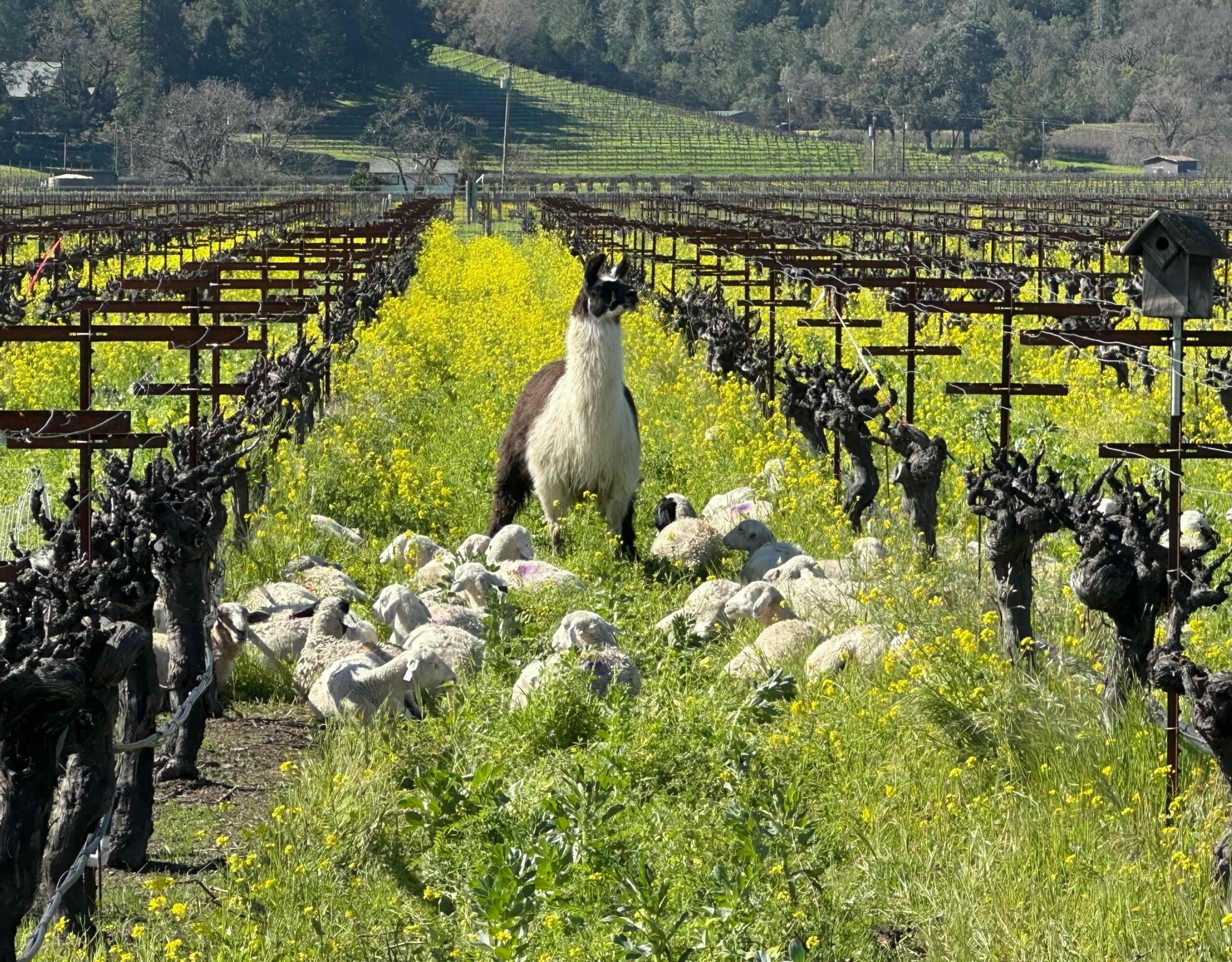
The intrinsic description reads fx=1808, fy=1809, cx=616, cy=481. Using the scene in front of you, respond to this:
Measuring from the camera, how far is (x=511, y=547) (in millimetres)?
11195

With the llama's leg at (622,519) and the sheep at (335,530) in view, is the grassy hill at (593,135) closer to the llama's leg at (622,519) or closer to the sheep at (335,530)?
the sheep at (335,530)

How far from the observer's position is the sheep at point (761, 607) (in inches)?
379

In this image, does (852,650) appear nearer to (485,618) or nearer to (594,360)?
(485,618)

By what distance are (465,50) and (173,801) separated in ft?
586

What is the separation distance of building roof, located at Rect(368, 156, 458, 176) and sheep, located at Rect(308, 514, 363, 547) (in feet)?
282

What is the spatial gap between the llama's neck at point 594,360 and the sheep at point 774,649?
2.38 meters

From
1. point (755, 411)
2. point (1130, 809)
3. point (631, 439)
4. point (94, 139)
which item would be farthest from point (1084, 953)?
point (94, 139)

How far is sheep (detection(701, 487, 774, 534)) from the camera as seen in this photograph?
39.7ft

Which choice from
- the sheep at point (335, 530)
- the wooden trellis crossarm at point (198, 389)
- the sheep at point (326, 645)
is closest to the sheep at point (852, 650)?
the sheep at point (326, 645)

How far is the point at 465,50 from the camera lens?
180m

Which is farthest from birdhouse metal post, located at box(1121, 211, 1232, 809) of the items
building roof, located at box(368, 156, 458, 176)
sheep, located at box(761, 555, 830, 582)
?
building roof, located at box(368, 156, 458, 176)

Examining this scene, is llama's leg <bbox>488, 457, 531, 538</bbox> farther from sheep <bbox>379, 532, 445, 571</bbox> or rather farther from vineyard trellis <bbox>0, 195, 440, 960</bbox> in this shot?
vineyard trellis <bbox>0, 195, 440, 960</bbox>

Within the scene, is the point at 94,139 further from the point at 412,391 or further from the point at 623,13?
the point at 412,391

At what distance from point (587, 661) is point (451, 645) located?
38.4 inches
